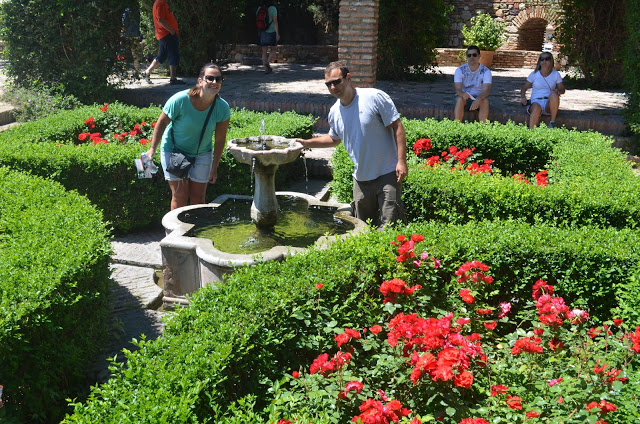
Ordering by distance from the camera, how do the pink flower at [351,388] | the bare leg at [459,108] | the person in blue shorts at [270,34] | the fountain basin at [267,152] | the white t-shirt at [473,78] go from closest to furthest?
the pink flower at [351,388] → the fountain basin at [267,152] → the white t-shirt at [473,78] → the bare leg at [459,108] → the person in blue shorts at [270,34]

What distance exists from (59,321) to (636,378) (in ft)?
9.76

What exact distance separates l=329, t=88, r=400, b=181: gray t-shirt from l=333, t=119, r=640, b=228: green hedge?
2.99ft

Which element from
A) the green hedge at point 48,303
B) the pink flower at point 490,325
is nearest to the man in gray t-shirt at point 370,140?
the pink flower at point 490,325

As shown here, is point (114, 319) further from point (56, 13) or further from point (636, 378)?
point (56, 13)

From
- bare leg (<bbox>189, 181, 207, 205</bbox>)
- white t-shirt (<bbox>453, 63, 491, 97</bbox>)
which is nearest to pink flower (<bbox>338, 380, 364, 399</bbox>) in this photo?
bare leg (<bbox>189, 181, 207, 205</bbox>)

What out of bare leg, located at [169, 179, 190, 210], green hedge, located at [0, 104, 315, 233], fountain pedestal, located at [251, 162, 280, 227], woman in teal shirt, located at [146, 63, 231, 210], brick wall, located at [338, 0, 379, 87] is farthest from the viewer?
brick wall, located at [338, 0, 379, 87]

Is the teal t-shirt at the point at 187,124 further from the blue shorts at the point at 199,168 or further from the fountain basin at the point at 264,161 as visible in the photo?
the fountain basin at the point at 264,161

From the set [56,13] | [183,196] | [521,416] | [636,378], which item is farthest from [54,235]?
[56,13]

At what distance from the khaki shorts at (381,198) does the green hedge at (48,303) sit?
1933 millimetres

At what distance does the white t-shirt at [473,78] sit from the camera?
9.02 m

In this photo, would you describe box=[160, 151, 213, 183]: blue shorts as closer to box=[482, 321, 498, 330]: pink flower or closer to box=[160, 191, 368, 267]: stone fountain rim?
box=[160, 191, 368, 267]: stone fountain rim

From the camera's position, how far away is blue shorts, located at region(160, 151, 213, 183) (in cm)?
539

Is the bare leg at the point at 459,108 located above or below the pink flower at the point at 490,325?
above

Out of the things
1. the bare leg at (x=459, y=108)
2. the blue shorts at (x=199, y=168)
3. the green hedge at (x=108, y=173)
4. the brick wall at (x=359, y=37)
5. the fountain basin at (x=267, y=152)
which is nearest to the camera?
the fountain basin at (x=267, y=152)
